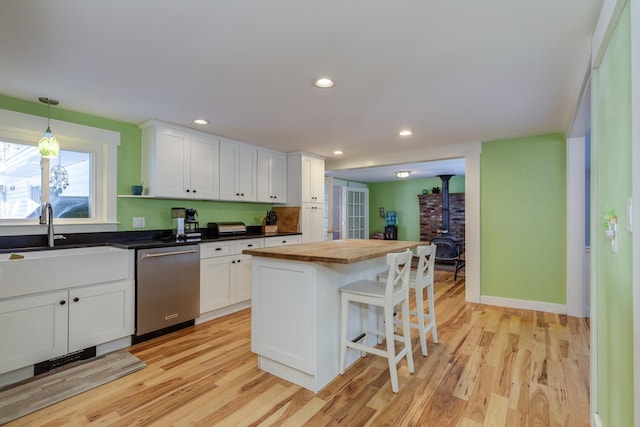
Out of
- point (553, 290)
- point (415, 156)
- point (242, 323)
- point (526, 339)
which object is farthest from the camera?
point (415, 156)

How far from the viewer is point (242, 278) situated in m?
3.79

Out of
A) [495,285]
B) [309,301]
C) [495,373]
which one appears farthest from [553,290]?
[309,301]

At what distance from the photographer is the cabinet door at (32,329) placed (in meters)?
2.07

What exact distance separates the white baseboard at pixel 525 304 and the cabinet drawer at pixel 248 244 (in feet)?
9.94

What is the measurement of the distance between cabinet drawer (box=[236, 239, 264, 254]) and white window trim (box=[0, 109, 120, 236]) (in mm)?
1300

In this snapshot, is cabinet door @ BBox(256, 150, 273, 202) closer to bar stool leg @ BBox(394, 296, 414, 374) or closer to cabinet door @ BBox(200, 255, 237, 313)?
cabinet door @ BBox(200, 255, 237, 313)

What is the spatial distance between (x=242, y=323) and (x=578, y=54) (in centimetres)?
359

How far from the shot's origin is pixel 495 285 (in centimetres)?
404

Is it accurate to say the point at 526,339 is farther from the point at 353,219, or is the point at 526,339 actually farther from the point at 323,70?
the point at 353,219

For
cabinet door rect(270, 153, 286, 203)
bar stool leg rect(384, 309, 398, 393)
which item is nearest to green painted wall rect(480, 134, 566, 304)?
bar stool leg rect(384, 309, 398, 393)

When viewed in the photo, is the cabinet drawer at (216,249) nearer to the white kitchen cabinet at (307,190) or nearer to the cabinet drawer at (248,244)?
the cabinet drawer at (248,244)

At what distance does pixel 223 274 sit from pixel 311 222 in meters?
1.76

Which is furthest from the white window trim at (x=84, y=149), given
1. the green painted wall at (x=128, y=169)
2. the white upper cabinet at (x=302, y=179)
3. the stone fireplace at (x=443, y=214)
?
the stone fireplace at (x=443, y=214)

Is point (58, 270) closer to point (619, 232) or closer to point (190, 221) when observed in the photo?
point (190, 221)
